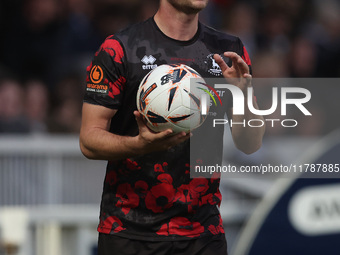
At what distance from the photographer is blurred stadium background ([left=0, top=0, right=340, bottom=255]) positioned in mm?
5781

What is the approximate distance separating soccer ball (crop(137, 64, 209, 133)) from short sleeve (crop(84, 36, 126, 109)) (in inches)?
7.4

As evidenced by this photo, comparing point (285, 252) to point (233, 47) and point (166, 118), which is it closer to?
point (233, 47)

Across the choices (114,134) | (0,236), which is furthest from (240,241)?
(114,134)

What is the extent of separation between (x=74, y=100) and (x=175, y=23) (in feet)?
12.3

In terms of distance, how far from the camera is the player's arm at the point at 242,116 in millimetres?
3312

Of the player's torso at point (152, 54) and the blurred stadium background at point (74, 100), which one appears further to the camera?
the blurred stadium background at point (74, 100)

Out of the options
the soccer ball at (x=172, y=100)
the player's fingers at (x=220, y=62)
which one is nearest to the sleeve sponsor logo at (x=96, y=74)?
the soccer ball at (x=172, y=100)

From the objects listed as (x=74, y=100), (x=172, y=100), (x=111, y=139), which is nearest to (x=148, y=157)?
(x=111, y=139)

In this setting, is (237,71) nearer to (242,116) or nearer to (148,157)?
(242,116)

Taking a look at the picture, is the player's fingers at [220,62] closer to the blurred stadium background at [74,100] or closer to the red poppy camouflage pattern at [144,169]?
the red poppy camouflage pattern at [144,169]

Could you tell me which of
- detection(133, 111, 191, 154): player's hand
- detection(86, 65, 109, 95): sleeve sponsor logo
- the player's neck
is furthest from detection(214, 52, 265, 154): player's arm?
detection(86, 65, 109, 95): sleeve sponsor logo

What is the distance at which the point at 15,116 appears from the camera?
6453 mm

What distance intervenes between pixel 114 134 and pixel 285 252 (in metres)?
2.86

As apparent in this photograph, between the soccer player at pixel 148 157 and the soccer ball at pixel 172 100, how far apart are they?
182mm
